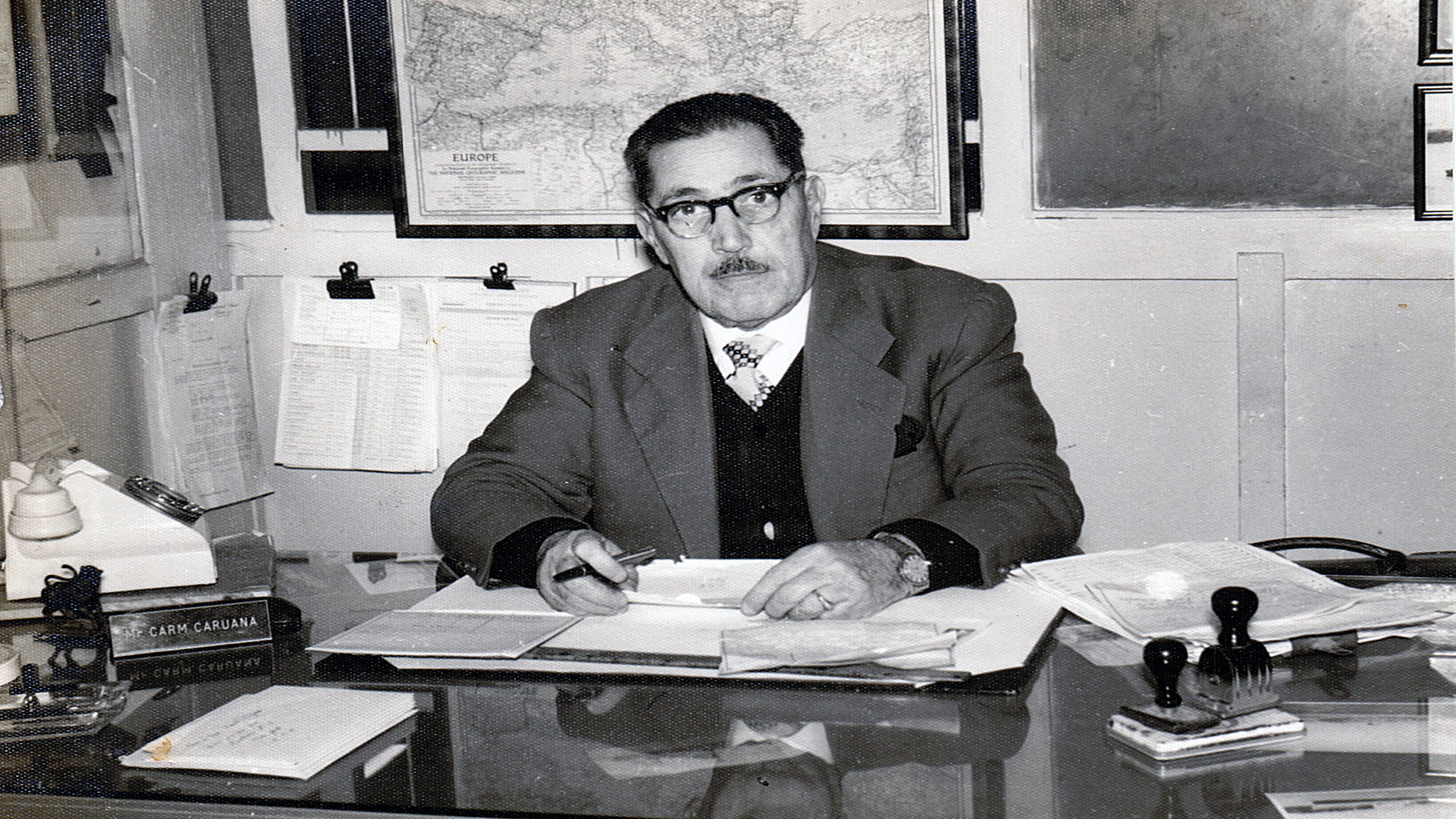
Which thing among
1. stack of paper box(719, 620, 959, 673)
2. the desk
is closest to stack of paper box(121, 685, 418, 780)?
the desk

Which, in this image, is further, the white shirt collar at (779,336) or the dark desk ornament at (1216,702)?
the white shirt collar at (779,336)

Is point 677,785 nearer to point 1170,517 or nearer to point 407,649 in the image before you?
point 407,649

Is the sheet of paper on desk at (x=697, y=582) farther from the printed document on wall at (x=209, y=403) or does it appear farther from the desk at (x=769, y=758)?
the printed document on wall at (x=209, y=403)

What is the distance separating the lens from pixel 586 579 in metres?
1.78

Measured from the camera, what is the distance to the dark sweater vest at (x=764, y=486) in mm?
2324

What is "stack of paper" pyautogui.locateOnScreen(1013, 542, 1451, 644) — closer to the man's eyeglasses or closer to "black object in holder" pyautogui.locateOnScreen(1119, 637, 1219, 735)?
"black object in holder" pyautogui.locateOnScreen(1119, 637, 1219, 735)

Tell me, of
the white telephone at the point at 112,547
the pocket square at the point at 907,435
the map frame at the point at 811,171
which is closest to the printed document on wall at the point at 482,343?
the map frame at the point at 811,171

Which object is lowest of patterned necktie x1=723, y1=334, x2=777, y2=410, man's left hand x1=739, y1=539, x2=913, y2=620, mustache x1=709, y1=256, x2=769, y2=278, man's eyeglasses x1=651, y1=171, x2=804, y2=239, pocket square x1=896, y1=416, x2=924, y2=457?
man's left hand x1=739, y1=539, x2=913, y2=620

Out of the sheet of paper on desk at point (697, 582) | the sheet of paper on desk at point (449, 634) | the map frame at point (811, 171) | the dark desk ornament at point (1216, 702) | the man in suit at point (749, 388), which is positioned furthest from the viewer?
the map frame at point (811, 171)

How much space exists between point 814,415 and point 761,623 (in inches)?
26.2

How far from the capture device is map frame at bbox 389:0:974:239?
3.00 meters

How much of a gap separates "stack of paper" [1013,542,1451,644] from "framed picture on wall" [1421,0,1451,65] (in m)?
1.48

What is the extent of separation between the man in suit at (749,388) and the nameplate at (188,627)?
1.15 feet

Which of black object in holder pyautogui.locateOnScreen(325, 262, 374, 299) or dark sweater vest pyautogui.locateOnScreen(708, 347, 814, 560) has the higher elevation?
black object in holder pyautogui.locateOnScreen(325, 262, 374, 299)
